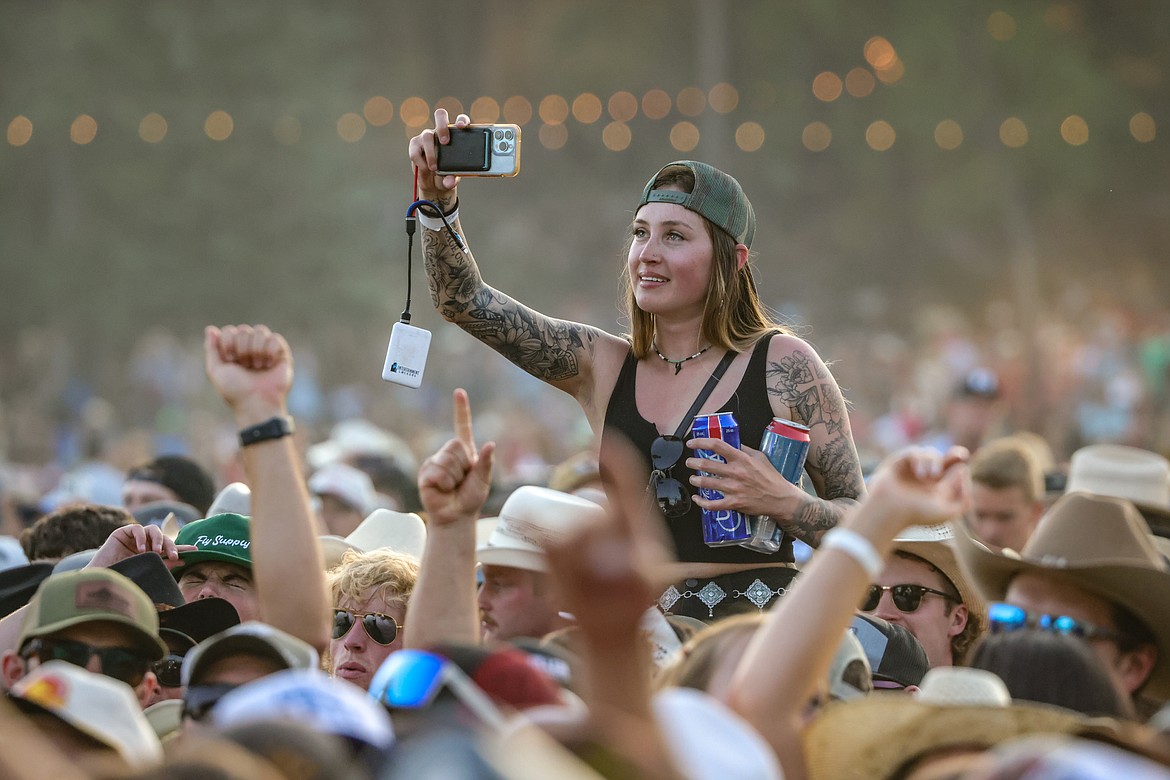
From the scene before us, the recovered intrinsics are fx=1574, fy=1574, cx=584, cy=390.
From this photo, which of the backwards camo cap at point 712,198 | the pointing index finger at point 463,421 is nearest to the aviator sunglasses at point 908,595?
the backwards camo cap at point 712,198

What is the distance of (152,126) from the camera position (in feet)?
99.2

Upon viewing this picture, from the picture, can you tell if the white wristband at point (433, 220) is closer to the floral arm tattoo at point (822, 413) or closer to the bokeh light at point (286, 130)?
the floral arm tattoo at point (822, 413)

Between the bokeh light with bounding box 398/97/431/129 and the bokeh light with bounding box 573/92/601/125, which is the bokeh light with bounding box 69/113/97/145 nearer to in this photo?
the bokeh light with bounding box 398/97/431/129

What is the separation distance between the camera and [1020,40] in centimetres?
3011

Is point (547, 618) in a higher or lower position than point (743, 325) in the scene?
lower

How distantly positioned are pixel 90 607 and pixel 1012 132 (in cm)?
2858

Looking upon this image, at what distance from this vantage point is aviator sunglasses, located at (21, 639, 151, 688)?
3.61 m

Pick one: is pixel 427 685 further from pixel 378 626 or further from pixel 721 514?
pixel 378 626

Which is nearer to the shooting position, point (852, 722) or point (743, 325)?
point (852, 722)

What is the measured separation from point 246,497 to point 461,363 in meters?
21.5

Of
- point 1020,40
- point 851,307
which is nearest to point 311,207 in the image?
point 851,307

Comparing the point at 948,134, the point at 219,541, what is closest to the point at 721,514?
the point at 219,541

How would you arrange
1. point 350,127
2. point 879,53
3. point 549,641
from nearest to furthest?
1. point 549,641
2. point 879,53
3. point 350,127

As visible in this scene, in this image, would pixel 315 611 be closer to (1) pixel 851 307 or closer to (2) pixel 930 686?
(2) pixel 930 686
